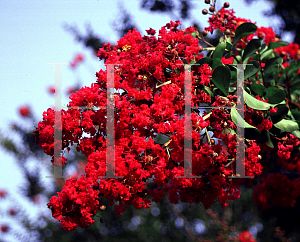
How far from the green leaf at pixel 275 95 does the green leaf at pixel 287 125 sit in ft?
0.57

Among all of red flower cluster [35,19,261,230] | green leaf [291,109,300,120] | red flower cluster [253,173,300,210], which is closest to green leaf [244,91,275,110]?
red flower cluster [35,19,261,230]

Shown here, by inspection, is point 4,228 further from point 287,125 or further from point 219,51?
point 287,125

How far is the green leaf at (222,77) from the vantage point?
5.94 ft

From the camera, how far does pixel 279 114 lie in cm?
206

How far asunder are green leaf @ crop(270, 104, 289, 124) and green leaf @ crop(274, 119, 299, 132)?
48 millimetres

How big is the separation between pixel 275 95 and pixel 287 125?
25 cm

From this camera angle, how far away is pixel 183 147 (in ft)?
5.70

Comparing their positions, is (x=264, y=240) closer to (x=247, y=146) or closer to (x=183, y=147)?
(x=247, y=146)

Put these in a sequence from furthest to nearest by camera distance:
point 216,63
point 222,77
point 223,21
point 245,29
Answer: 1. point 223,21
2. point 245,29
3. point 216,63
4. point 222,77

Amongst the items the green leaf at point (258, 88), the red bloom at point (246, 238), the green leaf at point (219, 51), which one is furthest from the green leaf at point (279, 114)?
the red bloom at point (246, 238)

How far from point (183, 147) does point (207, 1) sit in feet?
4.54

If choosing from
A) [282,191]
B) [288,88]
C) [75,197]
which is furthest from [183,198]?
[282,191]

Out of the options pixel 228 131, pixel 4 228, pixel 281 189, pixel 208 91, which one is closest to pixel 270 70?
pixel 208 91

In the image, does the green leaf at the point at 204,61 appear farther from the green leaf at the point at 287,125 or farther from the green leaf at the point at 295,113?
the green leaf at the point at 295,113
